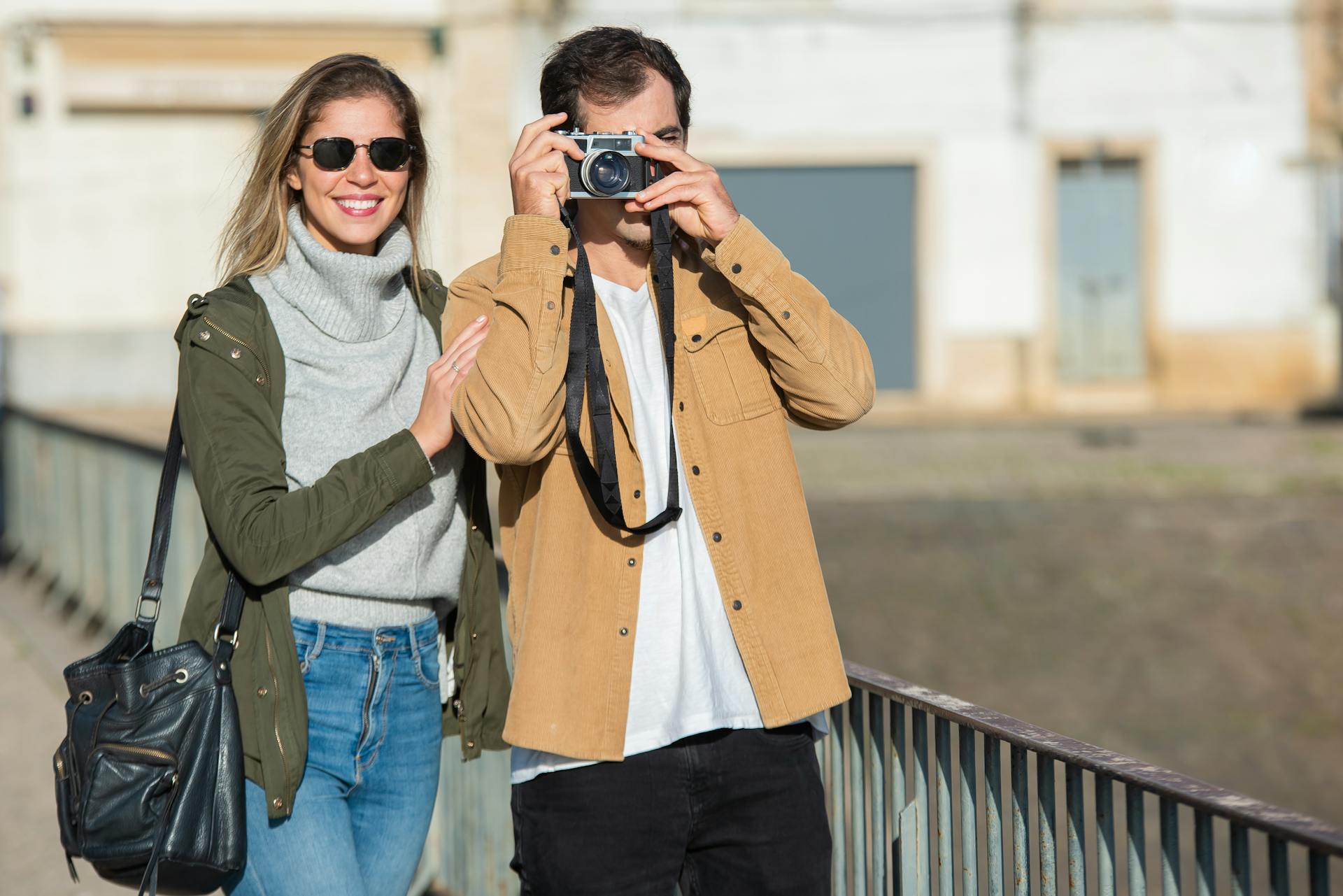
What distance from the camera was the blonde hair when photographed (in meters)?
2.40

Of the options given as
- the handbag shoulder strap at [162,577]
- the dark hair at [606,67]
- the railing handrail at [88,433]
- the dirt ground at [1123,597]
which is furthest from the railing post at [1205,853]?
the dirt ground at [1123,597]

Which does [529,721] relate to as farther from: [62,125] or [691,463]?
[62,125]

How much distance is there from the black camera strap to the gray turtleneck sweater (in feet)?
0.99

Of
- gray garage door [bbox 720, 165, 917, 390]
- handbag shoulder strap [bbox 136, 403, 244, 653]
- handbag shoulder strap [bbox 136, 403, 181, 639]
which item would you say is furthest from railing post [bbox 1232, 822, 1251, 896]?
gray garage door [bbox 720, 165, 917, 390]

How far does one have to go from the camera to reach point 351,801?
7.84 ft

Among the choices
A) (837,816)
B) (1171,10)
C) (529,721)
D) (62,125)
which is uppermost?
(1171,10)

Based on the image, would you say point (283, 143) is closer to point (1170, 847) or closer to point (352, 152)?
point (352, 152)

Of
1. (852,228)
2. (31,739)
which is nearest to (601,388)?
(31,739)

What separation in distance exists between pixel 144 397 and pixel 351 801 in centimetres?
1660

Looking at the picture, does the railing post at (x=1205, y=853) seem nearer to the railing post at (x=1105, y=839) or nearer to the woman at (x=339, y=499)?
the railing post at (x=1105, y=839)

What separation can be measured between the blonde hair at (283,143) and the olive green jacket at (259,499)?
0.36ft

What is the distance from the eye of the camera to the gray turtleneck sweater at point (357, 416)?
2.32 m

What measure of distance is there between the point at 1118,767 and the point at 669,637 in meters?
0.63

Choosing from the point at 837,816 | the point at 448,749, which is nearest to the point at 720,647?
the point at 837,816
